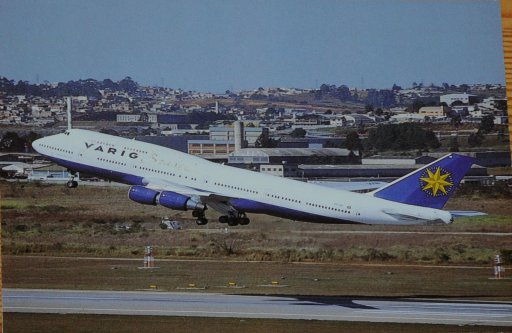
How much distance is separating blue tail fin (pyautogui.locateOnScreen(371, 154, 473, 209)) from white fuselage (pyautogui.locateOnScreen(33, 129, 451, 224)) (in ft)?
0.25

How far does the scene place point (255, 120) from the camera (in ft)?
40.7

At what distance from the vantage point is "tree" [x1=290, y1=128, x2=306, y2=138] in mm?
12500

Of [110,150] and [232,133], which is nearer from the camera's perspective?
[232,133]

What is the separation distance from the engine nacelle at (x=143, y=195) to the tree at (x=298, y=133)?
161 cm

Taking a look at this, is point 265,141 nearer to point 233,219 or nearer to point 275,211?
point 275,211

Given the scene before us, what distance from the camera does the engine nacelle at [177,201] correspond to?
39.9 feet

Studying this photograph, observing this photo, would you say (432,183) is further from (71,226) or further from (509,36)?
(71,226)

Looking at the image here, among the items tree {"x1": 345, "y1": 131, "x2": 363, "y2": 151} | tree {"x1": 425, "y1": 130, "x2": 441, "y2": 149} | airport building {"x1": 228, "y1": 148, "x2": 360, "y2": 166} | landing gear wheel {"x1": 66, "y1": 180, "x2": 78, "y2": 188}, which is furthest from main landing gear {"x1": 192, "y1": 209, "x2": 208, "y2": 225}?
tree {"x1": 425, "y1": 130, "x2": 441, "y2": 149}

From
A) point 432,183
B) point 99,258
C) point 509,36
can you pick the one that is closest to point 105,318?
point 99,258

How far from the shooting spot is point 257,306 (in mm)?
11922

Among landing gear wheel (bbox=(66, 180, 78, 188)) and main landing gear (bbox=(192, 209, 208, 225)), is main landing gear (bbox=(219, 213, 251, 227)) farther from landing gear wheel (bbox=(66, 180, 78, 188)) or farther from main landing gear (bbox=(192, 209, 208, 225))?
landing gear wheel (bbox=(66, 180, 78, 188))

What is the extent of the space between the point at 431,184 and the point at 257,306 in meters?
2.20

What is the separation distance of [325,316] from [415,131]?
2341mm

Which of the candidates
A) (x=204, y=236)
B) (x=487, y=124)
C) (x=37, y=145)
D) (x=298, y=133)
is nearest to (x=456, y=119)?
(x=487, y=124)
